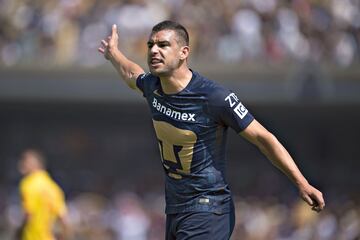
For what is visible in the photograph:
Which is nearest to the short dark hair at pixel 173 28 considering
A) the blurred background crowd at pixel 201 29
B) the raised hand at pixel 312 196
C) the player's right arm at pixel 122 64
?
the player's right arm at pixel 122 64

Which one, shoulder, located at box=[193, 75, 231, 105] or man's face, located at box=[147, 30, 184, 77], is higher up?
man's face, located at box=[147, 30, 184, 77]

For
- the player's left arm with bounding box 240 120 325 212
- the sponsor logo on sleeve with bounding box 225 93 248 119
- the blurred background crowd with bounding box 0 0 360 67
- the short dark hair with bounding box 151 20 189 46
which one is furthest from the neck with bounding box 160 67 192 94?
the blurred background crowd with bounding box 0 0 360 67

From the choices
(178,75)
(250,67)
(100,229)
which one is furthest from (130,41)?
(178,75)

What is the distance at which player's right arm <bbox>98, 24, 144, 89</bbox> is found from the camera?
826 cm

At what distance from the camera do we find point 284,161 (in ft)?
23.8

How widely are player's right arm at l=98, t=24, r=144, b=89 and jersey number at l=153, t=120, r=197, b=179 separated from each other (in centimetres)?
69

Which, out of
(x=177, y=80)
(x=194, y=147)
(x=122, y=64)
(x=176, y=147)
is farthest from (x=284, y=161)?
(x=122, y=64)

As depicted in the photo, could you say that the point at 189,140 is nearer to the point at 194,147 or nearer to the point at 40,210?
the point at 194,147

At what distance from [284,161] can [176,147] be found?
814mm

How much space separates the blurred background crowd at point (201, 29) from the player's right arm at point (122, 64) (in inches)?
395

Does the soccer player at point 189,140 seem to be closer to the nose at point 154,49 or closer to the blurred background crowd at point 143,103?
the nose at point 154,49

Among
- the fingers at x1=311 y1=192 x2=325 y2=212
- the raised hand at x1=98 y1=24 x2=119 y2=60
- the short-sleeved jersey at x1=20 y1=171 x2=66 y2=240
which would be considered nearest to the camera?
the fingers at x1=311 y1=192 x2=325 y2=212

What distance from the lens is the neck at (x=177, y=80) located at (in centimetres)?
755

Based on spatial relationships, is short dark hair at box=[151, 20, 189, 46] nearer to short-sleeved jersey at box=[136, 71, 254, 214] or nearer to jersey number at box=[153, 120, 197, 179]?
short-sleeved jersey at box=[136, 71, 254, 214]
